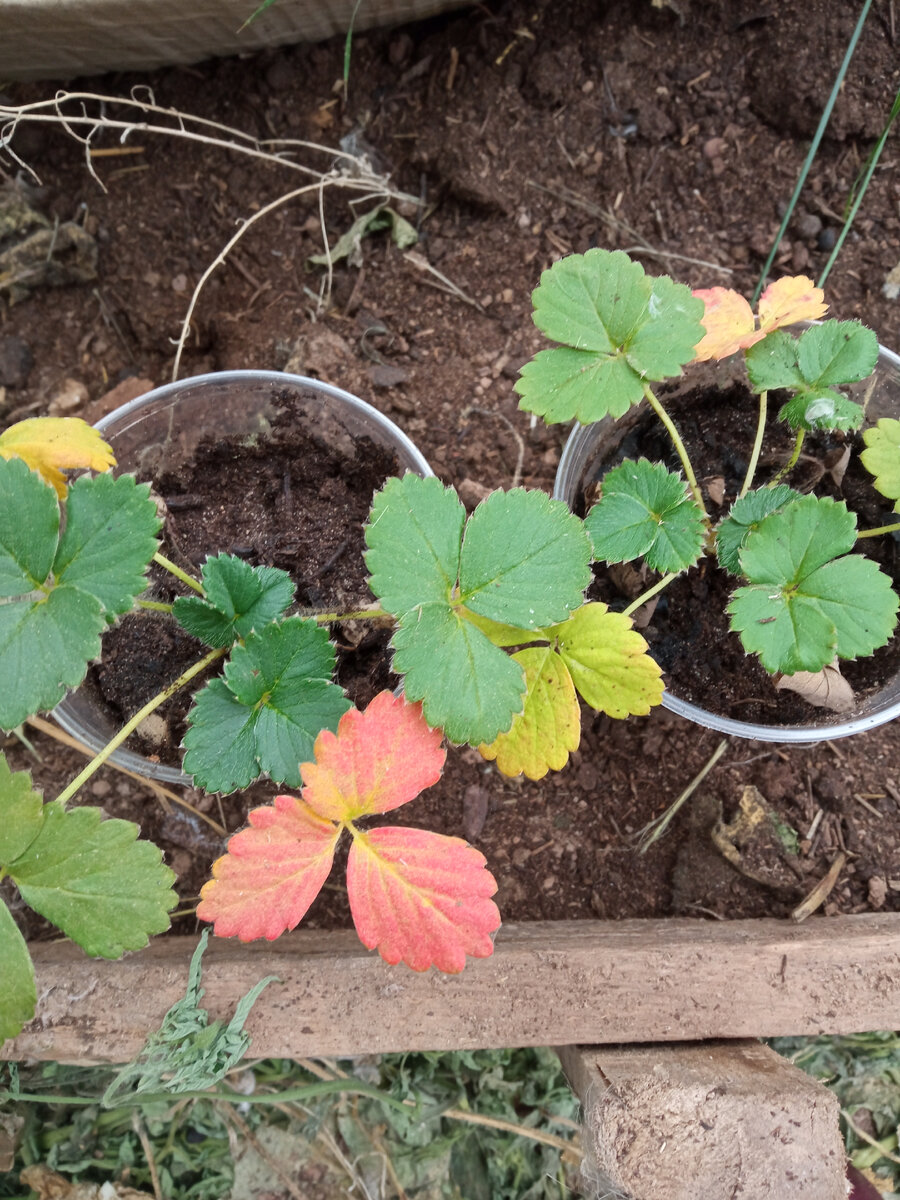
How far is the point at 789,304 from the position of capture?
102 centimetres

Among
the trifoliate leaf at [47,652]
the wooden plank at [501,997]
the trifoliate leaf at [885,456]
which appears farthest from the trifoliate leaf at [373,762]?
the trifoliate leaf at [885,456]

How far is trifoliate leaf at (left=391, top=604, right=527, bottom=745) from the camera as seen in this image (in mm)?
862

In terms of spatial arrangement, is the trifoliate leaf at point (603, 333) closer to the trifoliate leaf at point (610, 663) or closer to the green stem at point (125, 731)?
the trifoliate leaf at point (610, 663)

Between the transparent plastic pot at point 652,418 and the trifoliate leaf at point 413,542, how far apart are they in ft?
1.10

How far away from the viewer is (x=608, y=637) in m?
0.94

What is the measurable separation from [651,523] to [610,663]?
0.18 m

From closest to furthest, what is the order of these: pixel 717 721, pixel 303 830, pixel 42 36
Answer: pixel 303 830 → pixel 717 721 → pixel 42 36

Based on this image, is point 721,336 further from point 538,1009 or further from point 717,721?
point 538,1009

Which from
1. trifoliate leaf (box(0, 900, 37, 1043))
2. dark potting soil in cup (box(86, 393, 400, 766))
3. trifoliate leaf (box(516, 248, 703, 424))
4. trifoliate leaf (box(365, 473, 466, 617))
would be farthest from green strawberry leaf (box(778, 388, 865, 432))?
trifoliate leaf (box(0, 900, 37, 1043))

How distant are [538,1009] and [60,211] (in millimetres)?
1501

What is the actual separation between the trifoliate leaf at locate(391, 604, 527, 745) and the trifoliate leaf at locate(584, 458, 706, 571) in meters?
0.20

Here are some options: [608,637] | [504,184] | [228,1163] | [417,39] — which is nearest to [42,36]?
[417,39]

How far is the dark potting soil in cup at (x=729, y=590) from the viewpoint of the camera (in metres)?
1.16

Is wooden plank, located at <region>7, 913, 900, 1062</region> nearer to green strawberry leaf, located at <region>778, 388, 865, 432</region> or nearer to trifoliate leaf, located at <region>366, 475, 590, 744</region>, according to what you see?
trifoliate leaf, located at <region>366, 475, 590, 744</region>
